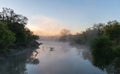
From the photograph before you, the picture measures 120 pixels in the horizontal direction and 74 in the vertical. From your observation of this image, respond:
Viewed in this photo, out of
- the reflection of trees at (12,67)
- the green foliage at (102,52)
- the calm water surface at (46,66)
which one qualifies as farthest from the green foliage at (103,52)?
the reflection of trees at (12,67)

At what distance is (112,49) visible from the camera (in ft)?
105

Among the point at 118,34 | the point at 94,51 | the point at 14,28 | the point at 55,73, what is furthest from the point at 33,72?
the point at 14,28

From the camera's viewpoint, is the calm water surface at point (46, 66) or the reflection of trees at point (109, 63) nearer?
the reflection of trees at point (109, 63)

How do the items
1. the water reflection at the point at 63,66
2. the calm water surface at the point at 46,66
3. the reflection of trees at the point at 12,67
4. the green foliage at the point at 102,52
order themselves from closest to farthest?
the green foliage at the point at 102,52, the reflection of trees at the point at 12,67, the calm water surface at the point at 46,66, the water reflection at the point at 63,66

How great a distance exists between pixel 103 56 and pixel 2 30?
26327 millimetres

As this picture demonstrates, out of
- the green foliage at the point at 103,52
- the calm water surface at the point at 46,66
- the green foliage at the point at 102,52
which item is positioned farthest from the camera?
the calm water surface at the point at 46,66

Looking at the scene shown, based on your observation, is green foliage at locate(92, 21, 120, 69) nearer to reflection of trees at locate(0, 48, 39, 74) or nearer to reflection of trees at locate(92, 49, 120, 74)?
reflection of trees at locate(92, 49, 120, 74)

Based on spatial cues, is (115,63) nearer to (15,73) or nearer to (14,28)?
(15,73)

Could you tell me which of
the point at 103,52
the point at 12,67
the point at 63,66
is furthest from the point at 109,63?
the point at 12,67

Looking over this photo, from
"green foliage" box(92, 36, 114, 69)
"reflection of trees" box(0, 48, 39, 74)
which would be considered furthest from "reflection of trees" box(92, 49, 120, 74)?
"reflection of trees" box(0, 48, 39, 74)

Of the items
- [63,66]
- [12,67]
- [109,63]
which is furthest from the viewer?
[63,66]

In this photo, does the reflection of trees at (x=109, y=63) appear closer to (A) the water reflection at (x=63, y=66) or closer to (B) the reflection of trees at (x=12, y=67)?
(A) the water reflection at (x=63, y=66)

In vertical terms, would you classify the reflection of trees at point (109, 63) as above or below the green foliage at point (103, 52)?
below

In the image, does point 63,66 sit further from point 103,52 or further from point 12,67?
point 103,52
